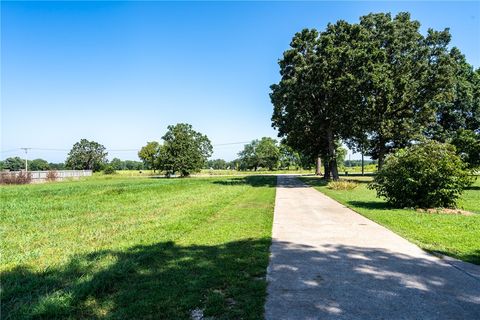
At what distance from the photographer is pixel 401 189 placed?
44.7ft

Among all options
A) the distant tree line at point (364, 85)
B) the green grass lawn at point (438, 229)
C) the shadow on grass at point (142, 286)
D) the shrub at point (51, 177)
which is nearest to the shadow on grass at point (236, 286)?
the shadow on grass at point (142, 286)

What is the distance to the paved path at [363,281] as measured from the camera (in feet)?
13.1

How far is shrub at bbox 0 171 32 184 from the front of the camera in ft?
160

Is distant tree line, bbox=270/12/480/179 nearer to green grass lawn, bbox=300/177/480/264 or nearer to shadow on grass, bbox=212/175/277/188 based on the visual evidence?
shadow on grass, bbox=212/175/277/188

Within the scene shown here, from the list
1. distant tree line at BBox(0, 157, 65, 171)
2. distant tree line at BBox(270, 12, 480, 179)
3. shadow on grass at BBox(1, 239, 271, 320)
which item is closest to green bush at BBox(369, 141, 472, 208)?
shadow on grass at BBox(1, 239, 271, 320)

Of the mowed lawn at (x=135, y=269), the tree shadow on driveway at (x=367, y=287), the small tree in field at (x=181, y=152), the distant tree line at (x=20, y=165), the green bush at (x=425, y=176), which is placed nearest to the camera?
the tree shadow on driveway at (x=367, y=287)

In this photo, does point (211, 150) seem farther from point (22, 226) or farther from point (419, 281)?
point (419, 281)

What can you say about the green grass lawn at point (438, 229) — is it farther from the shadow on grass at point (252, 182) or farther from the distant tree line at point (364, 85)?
the shadow on grass at point (252, 182)

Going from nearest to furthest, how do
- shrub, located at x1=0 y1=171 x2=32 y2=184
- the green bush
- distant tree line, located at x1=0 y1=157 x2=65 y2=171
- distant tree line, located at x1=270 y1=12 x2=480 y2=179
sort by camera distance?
the green bush
distant tree line, located at x1=270 y1=12 x2=480 y2=179
shrub, located at x1=0 y1=171 x2=32 y2=184
distant tree line, located at x1=0 y1=157 x2=65 y2=171

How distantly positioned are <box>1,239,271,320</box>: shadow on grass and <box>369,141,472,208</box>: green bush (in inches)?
361

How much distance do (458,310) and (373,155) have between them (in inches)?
2005

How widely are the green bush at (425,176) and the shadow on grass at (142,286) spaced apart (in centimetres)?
916

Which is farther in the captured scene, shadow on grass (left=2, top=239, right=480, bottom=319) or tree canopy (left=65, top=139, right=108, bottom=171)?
tree canopy (left=65, top=139, right=108, bottom=171)

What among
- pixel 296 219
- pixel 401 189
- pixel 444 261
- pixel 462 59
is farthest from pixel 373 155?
pixel 444 261
